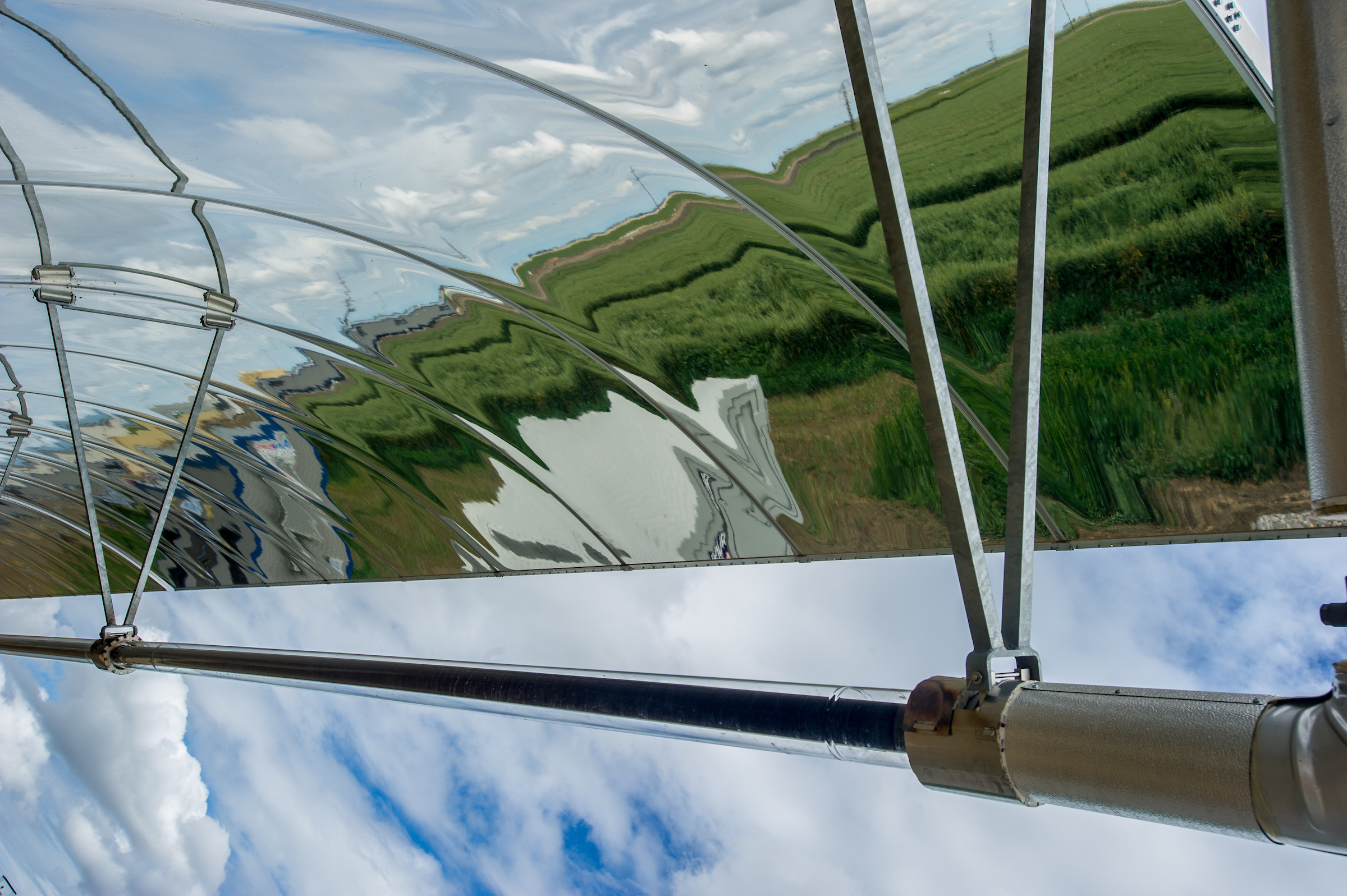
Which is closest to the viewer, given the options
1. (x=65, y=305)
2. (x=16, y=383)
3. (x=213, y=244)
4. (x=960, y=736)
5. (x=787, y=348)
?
(x=960, y=736)

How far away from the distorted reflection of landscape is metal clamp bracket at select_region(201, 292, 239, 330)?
355 millimetres

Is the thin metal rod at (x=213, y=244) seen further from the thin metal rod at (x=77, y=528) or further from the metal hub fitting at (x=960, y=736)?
the thin metal rod at (x=77, y=528)

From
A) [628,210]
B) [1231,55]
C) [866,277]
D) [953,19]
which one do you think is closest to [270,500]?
[628,210]

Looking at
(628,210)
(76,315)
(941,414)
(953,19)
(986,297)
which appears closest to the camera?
(941,414)

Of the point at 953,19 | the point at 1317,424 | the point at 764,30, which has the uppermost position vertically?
the point at 764,30

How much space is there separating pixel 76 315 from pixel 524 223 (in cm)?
913

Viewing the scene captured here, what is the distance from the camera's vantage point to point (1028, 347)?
16.5 ft

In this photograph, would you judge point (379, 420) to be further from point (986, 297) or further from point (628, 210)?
point (986, 297)

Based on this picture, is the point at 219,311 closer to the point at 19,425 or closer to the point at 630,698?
the point at 630,698

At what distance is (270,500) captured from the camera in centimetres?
2205

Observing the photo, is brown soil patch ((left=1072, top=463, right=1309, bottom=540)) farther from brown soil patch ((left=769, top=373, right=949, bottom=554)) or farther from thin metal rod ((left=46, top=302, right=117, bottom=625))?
thin metal rod ((left=46, top=302, right=117, bottom=625))

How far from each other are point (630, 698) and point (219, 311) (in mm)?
9574

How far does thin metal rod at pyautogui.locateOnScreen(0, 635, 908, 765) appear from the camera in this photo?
18.1ft

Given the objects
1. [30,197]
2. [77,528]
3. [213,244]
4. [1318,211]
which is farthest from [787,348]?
[77,528]
